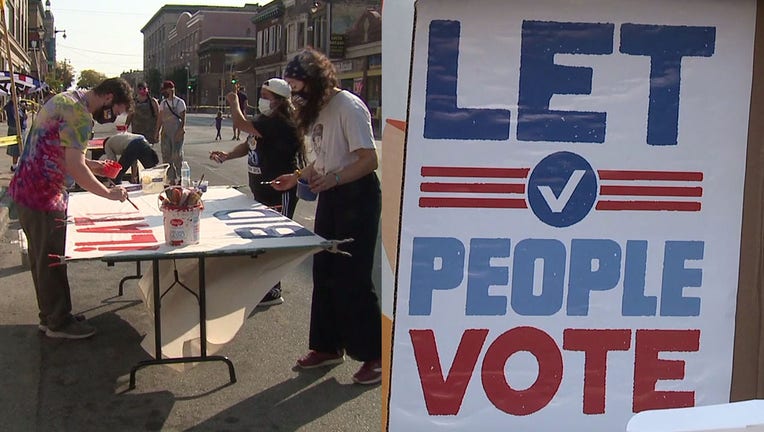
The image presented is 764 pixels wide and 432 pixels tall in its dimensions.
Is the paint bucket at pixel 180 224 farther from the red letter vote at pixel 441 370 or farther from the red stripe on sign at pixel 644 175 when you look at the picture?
the red stripe on sign at pixel 644 175

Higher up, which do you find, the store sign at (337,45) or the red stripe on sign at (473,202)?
the store sign at (337,45)

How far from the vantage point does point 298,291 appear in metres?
6.30

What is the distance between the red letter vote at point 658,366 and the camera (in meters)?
2.35

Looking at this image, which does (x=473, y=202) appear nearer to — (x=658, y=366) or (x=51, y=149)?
(x=658, y=366)

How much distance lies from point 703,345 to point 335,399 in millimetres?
2241

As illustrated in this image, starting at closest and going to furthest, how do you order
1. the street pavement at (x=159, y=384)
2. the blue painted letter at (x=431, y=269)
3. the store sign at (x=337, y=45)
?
the blue painted letter at (x=431, y=269) → the street pavement at (x=159, y=384) → the store sign at (x=337, y=45)

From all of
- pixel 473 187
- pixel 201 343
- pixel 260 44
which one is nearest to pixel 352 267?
pixel 201 343

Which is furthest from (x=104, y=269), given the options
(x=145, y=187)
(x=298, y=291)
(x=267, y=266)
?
(x=267, y=266)

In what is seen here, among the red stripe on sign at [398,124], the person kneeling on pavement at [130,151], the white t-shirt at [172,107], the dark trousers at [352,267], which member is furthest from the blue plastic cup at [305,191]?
the white t-shirt at [172,107]

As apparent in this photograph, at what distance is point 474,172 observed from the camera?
221cm

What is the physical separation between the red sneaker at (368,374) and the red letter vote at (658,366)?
6.97 ft

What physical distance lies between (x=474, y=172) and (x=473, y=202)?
9cm

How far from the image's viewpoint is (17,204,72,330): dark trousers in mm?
4766

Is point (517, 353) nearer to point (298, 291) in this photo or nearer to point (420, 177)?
point (420, 177)
